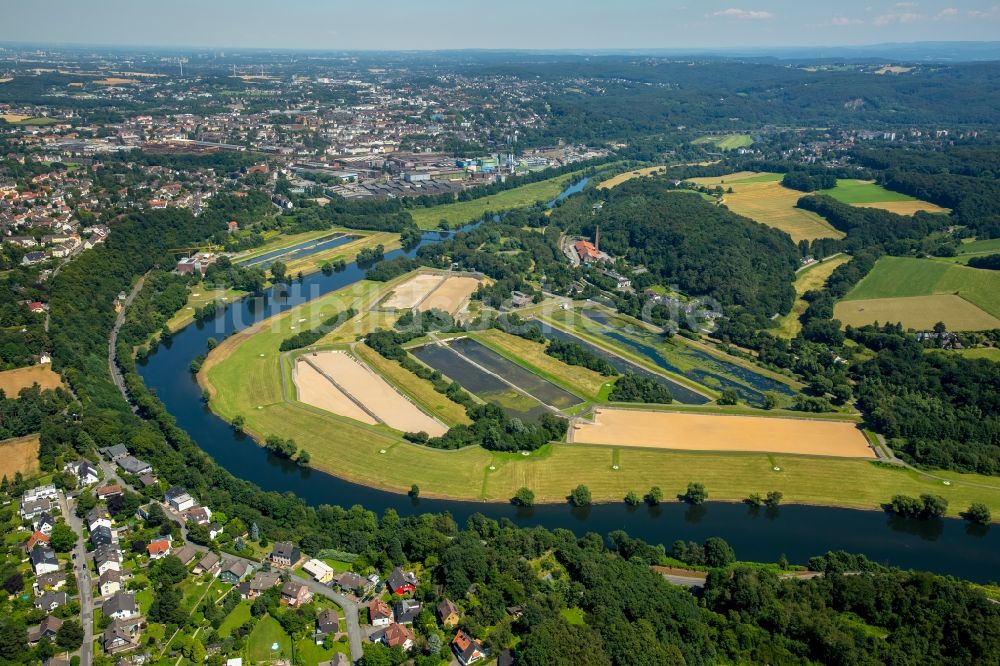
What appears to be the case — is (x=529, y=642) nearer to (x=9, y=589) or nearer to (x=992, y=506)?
(x=9, y=589)

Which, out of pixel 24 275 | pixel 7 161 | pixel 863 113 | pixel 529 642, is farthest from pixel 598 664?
pixel 863 113

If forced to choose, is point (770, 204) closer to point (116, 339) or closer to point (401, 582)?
point (116, 339)

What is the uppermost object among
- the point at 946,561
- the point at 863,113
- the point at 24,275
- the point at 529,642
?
the point at 863,113

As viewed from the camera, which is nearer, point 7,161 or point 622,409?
point 622,409

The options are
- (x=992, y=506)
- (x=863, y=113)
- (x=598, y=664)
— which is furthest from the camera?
(x=863, y=113)

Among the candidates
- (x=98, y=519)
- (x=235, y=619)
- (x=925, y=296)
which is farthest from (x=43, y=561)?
(x=925, y=296)

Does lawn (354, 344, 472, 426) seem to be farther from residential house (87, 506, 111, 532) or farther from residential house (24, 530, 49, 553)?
residential house (24, 530, 49, 553)

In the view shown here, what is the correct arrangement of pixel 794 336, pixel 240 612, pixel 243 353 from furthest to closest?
pixel 794 336 → pixel 243 353 → pixel 240 612

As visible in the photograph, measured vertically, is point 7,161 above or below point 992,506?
above
